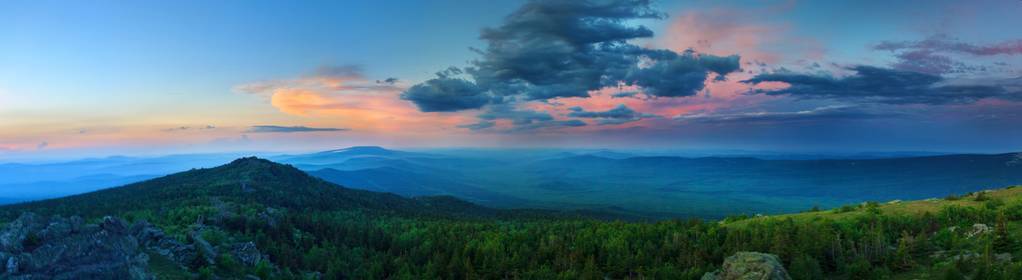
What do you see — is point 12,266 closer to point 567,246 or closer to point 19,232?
point 19,232

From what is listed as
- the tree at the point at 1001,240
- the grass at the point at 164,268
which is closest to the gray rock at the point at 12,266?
the grass at the point at 164,268

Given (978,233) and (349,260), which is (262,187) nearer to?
(349,260)

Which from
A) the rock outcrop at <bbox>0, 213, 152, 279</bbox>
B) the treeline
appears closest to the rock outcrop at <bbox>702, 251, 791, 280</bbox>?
the treeline

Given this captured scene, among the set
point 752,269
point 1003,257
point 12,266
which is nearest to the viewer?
point 1003,257

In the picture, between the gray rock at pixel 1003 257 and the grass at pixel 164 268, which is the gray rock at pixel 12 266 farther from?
the gray rock at pixel 1003 257

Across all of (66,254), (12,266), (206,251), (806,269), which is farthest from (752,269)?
(206,251)

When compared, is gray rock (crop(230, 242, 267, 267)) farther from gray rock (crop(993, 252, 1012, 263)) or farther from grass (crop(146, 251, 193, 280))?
gray rock (crop(993, 252, 1012, 263))
